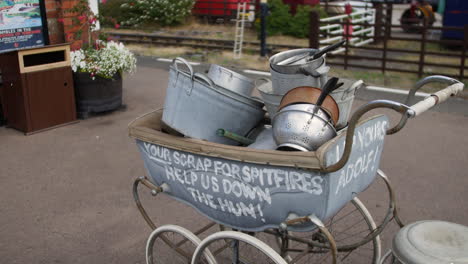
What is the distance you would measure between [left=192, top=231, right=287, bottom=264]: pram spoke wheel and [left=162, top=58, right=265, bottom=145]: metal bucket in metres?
0.58

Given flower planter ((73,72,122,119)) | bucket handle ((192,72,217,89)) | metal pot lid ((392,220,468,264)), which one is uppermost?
bucket handle ((192,72,217,89))

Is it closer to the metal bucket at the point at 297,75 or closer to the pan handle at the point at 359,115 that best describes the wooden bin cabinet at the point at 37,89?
the metal bucket at the point at 297,75

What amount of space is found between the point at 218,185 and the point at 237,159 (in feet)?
0.76

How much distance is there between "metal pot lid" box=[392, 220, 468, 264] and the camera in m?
2.30

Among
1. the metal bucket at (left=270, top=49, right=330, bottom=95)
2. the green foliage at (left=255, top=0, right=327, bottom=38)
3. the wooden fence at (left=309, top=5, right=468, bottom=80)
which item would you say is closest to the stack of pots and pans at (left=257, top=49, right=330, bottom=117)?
the metal bucket at (left=270, top=49, right=330, bottom=95)

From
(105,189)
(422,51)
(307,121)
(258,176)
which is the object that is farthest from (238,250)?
(422,51)

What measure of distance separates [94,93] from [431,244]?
6.15 m

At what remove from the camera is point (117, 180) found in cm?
563

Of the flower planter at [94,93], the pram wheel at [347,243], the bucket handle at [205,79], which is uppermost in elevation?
the bucket handle at [205,79]

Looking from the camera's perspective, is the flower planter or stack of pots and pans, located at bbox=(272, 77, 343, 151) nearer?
stack of pots and pans, located at bbox=(272, 77, 343, 151)

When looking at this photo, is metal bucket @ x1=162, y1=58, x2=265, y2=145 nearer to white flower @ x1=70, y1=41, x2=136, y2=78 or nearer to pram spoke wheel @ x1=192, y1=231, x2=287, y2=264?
pram spoke wheel @ x1=192, y1=231, x2=287, y2=264

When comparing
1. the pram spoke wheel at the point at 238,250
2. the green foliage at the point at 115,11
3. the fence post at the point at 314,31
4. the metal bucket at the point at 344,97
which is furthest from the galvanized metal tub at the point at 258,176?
the green foliage at the point at 115,11

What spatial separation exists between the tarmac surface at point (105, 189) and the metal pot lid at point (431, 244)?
6.02 ft

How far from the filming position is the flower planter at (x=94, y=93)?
7602 mm
